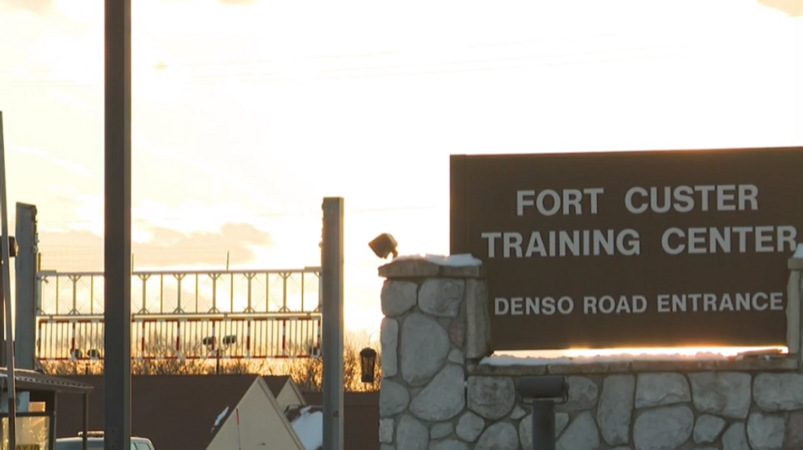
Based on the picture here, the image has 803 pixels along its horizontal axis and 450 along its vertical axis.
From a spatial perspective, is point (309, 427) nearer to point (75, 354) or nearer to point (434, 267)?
point (75, 354)

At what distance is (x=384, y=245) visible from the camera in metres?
16.8

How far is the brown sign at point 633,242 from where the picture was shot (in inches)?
639

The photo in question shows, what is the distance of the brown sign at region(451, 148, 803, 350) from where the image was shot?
53.2 ft

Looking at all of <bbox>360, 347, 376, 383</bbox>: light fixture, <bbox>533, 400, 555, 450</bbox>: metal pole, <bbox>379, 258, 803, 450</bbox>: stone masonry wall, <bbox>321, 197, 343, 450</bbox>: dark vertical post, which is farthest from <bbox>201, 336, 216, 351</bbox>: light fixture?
<bbox>533, 400, 555, 450</bbox>: metal pole

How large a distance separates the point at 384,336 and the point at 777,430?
3375 millimetres

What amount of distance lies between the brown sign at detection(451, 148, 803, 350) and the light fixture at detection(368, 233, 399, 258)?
0.64 m

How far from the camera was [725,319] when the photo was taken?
1631 centimetres

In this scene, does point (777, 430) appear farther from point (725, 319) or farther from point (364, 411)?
point (364, 411)

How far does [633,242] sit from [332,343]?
33.1 ft

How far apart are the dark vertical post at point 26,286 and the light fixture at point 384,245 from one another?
14311 millimetres

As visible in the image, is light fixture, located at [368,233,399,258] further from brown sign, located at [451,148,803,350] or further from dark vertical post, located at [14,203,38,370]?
dark vertical post, located at [14,203,38,370]

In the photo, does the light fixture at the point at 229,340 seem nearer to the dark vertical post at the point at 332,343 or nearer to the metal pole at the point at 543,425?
the dark vertical post at the point at 332,343

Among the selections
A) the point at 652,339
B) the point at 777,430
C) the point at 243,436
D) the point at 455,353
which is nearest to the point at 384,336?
the point at 455,353

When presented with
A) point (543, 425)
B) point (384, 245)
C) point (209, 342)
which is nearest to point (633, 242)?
point (384, 245)
